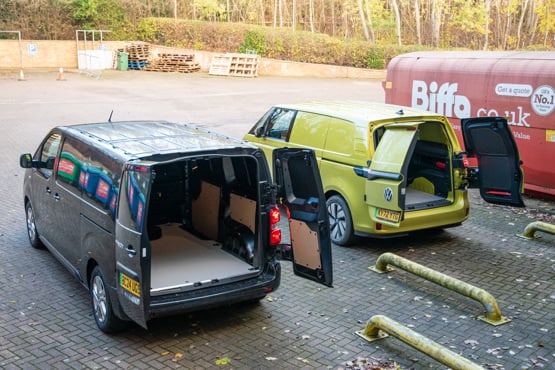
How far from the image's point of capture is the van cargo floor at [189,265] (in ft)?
19.9

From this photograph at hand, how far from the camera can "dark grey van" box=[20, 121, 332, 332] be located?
18.4 feet

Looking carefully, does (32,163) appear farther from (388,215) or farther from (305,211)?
(388,215)

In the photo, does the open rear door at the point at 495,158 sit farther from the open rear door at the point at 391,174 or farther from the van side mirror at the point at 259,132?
the van side mirror at the point at 259,132

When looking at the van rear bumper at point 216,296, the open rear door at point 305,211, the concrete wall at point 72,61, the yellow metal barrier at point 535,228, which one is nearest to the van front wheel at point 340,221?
the open rear door at point 305,211

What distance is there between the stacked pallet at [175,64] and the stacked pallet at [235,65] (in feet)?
4.53

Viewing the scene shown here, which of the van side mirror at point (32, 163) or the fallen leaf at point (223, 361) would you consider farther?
the van side mirror at point (32, 163)

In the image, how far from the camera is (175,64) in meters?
37.2

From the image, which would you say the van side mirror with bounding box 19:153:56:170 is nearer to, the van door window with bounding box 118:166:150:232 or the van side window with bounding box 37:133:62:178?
the van side window with bounding box 37:133:62:178

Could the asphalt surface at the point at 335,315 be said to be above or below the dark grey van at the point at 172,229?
below

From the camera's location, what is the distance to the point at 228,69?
36.2m

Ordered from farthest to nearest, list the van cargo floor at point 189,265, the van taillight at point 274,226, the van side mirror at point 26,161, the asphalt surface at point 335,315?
the van side mirror at point 26,161, the van taillight at point 274,226, the van cargo floor at point 189,265, the asphalt surface at point 335,315

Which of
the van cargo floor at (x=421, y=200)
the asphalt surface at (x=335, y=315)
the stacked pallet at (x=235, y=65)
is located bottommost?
the asphalt surface at (x=335, y=315)

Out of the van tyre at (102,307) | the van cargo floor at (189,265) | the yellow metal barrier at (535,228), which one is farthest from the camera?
the yellow metal barrier at (535,228)

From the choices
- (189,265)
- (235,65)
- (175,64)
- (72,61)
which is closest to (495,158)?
(189,265)
